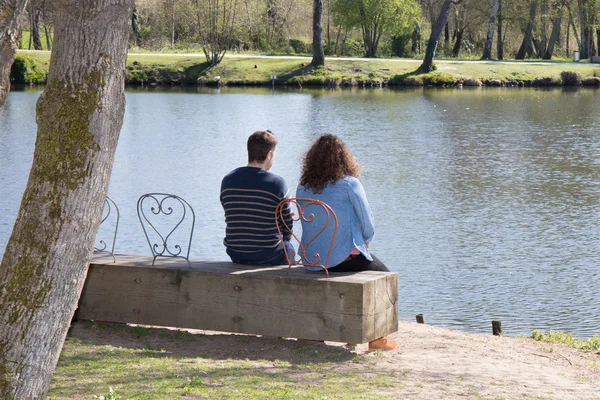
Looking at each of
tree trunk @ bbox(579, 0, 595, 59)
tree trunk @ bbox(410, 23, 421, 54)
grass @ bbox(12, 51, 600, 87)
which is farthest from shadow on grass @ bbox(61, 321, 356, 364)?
tree trunk @ bbox(410, 23, 421, 54)

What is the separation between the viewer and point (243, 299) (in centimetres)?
571

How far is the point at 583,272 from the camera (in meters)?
11.1

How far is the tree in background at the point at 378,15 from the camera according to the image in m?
52.9

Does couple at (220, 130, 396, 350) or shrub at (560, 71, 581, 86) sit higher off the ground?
shrub at (560, 71, 581, 86)

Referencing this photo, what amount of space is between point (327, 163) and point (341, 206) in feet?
0.99

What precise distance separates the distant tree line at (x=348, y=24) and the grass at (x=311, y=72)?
2.38 m

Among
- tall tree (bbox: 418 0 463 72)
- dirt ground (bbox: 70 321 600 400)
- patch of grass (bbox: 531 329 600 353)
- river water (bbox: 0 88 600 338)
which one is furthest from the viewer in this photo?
tall tree (bbox: 418 0 463 72)

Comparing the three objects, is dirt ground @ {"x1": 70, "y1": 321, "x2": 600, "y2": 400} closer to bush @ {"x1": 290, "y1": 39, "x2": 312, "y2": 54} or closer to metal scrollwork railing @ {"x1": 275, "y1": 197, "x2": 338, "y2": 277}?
metal scrollwork railing @ {"x1": 275, "y1": 197, "x2": 338, "y2": 277}

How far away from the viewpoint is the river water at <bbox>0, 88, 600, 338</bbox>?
10344mm

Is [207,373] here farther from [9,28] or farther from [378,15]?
[378,15]

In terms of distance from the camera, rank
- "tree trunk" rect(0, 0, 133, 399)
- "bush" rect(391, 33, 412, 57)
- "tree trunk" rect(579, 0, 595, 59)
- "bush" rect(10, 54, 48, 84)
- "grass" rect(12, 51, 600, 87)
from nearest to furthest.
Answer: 1. "tree trunk" rect(0, 0, 133, 399)
2. "bush" rect(10, 54, 48, 84)
3. "grass" rect(12, 51, 600, 87)
4. "tree trunk" rect(579, 0, 595, 59)
5. "bush" rect(391, 33, 412, 57)

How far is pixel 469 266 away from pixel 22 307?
856 centimetres

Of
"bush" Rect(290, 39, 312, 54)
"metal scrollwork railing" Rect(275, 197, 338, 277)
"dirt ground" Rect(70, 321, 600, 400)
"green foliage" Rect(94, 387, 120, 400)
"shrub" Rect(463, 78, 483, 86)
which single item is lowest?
"dirt ground" Rect(70, 321, 600, 400)

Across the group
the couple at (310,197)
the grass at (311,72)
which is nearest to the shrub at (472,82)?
the grass at (311,72)
